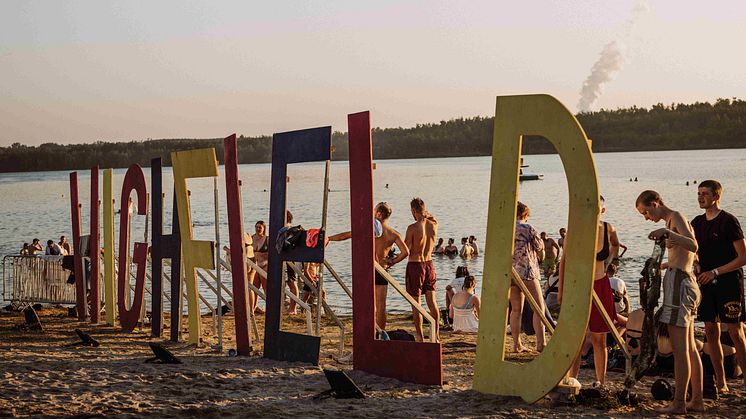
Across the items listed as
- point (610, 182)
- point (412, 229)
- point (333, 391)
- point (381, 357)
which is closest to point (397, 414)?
point (333, 391)

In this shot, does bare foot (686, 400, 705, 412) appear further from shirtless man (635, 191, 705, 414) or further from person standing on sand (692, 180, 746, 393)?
person standing on sand (692, 180, 746, 393)

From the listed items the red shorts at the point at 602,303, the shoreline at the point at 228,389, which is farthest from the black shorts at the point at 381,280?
the red shorts at the point at 602,303

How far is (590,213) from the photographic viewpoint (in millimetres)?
8195

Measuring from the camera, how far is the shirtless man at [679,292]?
25.9 ft

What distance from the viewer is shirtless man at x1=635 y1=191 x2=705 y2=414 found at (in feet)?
25.9

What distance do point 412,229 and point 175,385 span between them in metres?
3.47

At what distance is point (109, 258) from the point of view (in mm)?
15500

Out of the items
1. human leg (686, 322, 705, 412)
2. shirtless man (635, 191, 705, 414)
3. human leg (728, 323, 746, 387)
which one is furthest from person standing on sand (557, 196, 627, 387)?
human leg (728, 323, 746, 387)

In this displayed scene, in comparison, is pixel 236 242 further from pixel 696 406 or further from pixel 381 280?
pixel 696 406

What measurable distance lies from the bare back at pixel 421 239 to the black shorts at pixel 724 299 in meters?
3.82

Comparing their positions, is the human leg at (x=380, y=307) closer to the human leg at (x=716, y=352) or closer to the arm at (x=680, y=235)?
the human leg at (x=716, y=352)

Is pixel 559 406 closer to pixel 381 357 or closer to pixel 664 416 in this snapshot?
Answer: pixel 664 416

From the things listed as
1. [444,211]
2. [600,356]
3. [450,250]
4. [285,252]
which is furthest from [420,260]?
[444,211]

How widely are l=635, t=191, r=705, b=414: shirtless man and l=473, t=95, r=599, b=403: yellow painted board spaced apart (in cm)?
52
